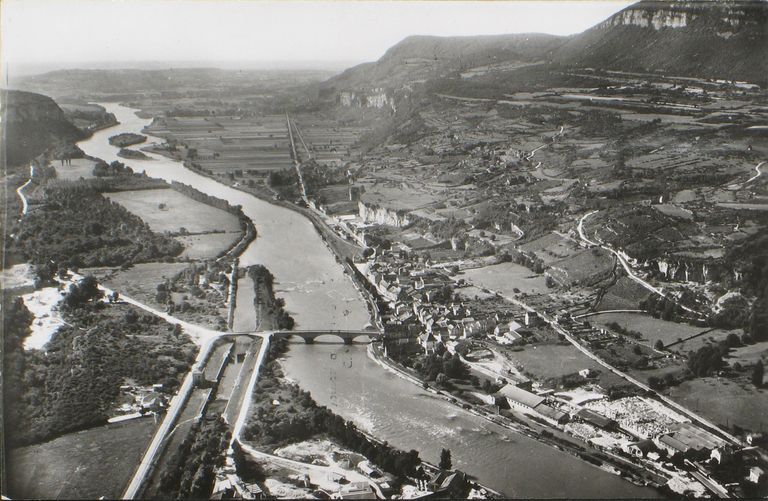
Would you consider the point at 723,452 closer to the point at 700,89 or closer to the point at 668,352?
the point at 668,352

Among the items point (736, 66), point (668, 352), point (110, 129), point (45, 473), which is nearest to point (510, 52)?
point (736, 66)

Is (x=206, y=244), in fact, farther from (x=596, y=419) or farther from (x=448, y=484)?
(x=448, y=484)

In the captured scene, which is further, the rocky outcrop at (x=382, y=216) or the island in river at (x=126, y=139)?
the island in river at (x=126, y=139)

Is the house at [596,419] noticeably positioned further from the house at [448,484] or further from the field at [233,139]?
the field at [233,139]

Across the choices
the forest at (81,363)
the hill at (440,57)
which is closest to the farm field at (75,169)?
the forest at (81,363)

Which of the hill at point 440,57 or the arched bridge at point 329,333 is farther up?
the hill at point 440,57

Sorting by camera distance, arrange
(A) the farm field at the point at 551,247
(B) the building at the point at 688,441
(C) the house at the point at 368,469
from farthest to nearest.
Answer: (A) the farm field at the point at 551,247 → (B) the building at the point at 688,441 → (C) the house at the point at 368,469
